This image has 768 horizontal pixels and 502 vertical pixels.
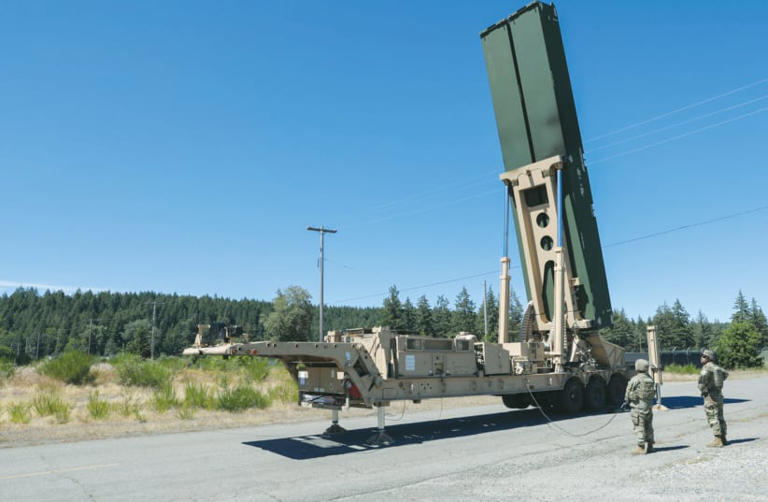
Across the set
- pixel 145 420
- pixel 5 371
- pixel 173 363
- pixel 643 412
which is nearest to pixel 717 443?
pixel 643 412

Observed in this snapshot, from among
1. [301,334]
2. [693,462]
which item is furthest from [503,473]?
[301,334]

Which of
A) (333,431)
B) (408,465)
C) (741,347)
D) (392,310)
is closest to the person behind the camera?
(408,465)

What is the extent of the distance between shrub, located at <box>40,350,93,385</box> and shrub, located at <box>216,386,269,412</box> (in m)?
10.6

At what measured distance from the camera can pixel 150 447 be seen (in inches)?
374

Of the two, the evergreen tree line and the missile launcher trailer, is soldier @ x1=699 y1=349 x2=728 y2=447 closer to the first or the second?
the missile launcher trailer

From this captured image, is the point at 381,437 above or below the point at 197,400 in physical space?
below

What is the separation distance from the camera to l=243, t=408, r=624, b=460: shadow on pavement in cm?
913

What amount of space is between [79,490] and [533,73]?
40.8 ft

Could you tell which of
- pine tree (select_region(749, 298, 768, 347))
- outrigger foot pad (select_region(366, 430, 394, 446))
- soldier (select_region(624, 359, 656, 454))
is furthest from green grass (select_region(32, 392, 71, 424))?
pine tree (select_region(749, 298, 768, 347))

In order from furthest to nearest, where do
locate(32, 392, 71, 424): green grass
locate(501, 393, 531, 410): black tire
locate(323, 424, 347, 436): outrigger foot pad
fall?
locate(501, 393, 531, 410): black tire < locate(32, 392, 71, 424): green grass < locate(323, 424, 347, 436): outrigger foot pad

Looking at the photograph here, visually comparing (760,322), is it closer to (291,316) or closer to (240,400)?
(291,316)

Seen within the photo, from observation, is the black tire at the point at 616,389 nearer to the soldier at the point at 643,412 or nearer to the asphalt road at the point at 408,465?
the asphalt road at the point at 408,465

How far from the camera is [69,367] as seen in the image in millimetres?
21953

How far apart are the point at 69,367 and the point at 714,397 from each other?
22249mm
